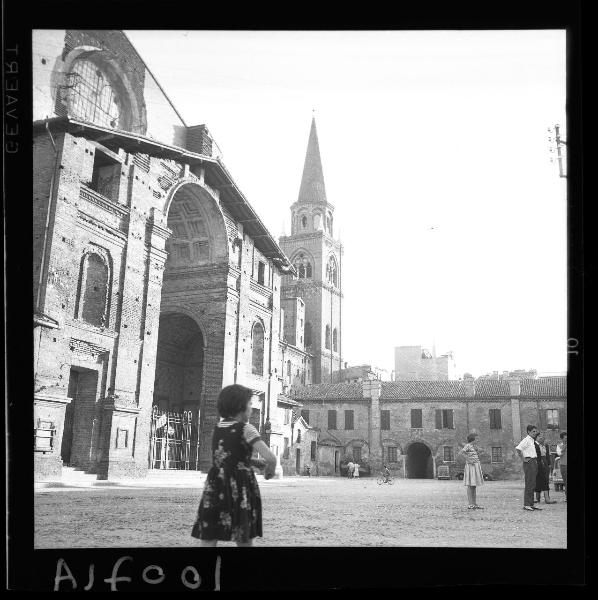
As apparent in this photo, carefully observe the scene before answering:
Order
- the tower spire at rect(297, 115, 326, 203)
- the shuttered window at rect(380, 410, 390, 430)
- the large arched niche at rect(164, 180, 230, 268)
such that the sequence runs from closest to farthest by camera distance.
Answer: the tower spire at rect(297, 115, 326, 203) < the shuttered window at rect(380, 410, 390, 430) < the large arched niche at rect(164, 180, 230, 268)

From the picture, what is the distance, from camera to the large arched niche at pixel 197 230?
15797 mm

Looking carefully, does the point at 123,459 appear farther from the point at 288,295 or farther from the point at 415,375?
the point at 288,295

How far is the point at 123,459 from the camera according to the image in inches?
466

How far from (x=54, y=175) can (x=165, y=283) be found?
→ 615 centimetres

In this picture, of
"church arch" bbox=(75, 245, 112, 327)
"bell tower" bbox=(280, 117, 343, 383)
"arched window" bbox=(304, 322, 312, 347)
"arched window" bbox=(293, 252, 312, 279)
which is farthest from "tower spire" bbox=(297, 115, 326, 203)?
"arched window" bbox=(304, 322, 312, 347)

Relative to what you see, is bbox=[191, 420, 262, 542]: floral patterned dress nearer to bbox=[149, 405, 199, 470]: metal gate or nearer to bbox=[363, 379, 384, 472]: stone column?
bbox=[363, 379, 384, 472]: stone column

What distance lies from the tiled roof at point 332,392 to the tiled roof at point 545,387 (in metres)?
3.34

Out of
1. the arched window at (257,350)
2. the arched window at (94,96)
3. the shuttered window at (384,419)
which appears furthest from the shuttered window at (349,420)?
the arched window at (94,96)

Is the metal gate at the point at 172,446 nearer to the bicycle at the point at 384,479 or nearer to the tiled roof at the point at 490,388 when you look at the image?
the bicycle at the point at 384,479

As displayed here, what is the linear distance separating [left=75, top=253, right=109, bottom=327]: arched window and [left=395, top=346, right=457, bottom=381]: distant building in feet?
19.3

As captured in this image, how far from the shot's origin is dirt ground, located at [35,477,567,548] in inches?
241

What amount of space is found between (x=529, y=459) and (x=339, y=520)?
8.99ft
